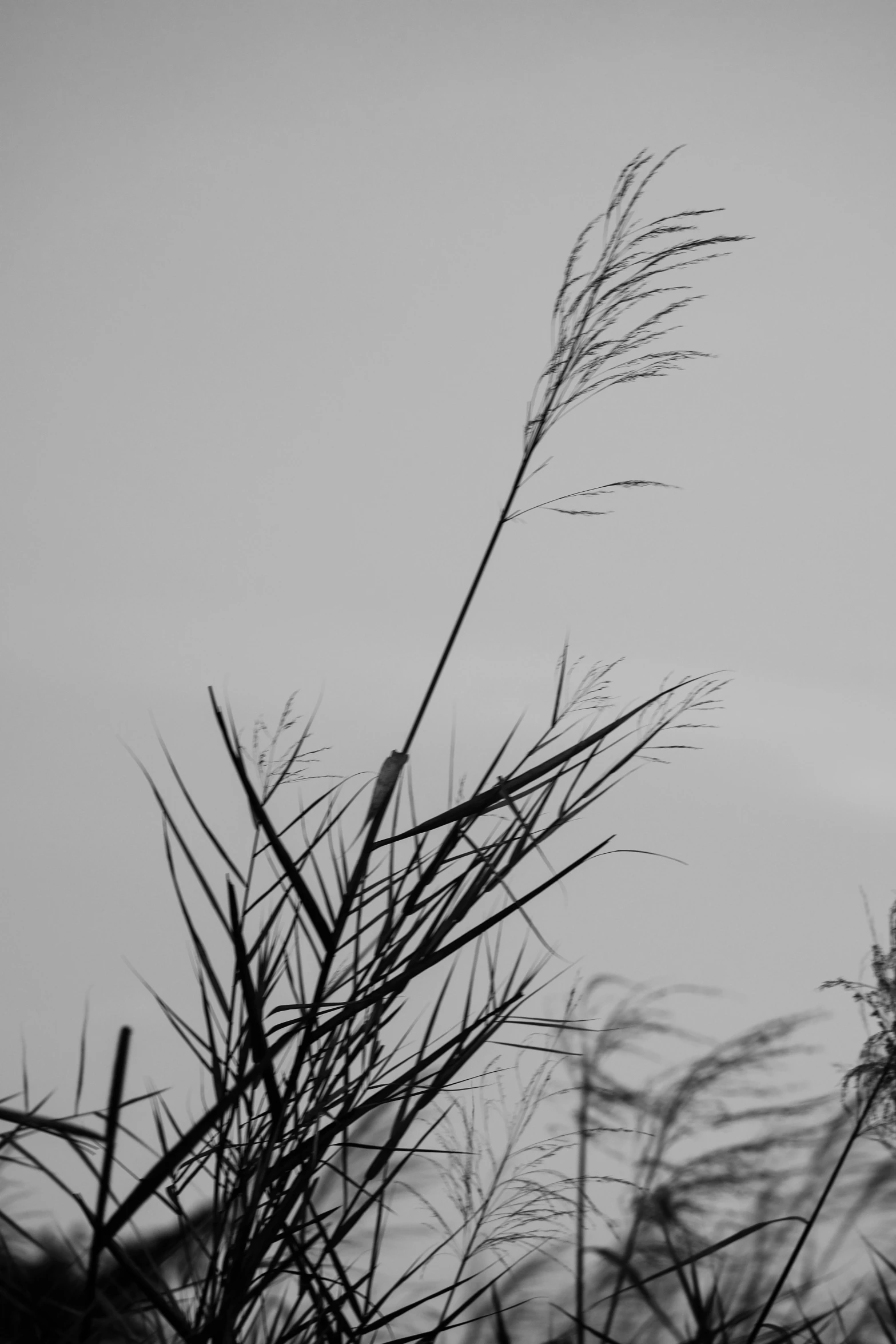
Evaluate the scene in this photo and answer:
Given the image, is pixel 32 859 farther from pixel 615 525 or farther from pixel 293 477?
pixel 615 525

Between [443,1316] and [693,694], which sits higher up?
[693,694]

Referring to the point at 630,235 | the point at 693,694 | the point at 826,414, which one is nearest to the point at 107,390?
the point at 826,414

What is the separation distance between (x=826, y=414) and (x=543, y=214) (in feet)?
1.88

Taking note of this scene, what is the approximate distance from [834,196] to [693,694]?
4.42 feet

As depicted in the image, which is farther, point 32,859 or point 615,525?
point 615,525

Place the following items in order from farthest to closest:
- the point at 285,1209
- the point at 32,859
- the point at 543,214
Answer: the point at 543,214
the point at 32,859
the point at 285,1209

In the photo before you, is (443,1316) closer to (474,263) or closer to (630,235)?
(630,235)

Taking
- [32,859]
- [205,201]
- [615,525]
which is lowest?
[32,859]

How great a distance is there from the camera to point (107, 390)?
5.32 ft

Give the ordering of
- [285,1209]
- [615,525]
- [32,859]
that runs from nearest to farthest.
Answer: [285,1209], [32,859], [615,525]

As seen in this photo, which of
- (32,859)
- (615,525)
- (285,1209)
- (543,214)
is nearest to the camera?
(285,1209)

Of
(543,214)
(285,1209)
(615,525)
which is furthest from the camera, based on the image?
(543,214)

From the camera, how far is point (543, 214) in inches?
60.6

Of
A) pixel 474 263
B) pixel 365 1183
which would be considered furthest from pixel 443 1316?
pixel 474 263
